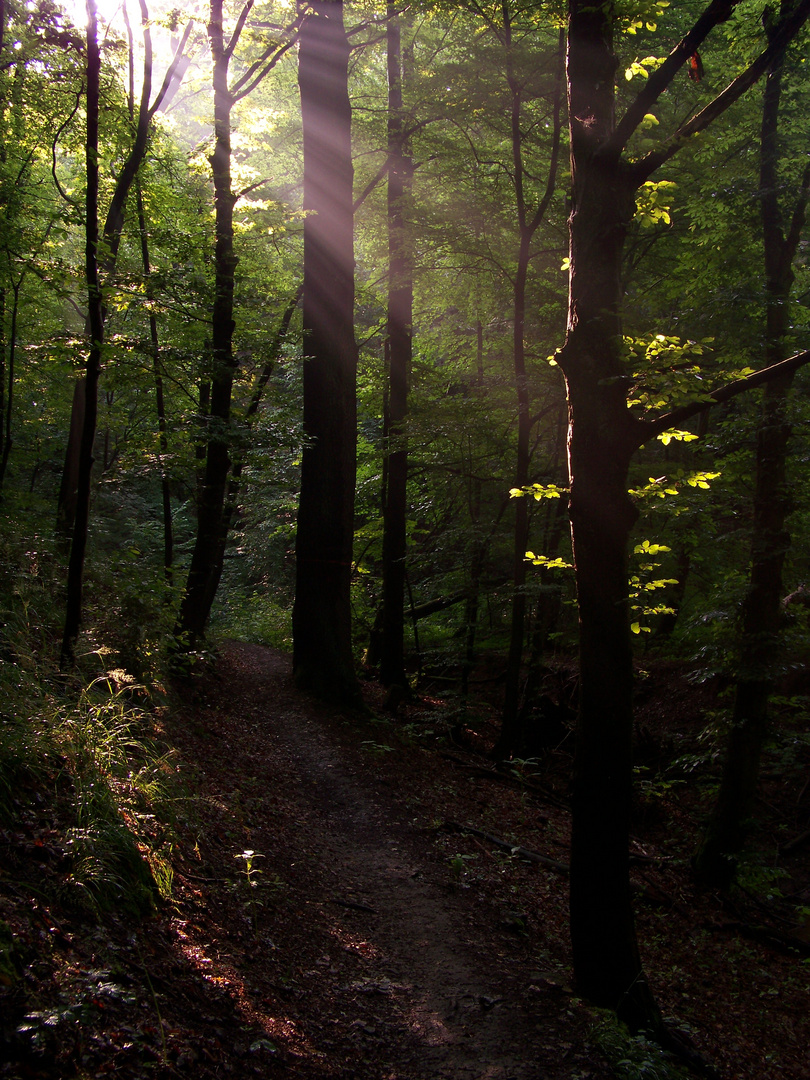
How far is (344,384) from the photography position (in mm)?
9758

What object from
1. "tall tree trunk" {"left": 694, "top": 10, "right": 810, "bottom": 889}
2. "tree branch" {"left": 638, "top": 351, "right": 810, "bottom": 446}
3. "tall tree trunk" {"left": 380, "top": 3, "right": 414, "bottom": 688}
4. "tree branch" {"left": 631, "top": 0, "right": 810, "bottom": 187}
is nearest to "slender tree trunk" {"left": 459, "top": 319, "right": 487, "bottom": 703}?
"tall tree trunk" {"left": 380, "top": 3, "right": 414, "bottom": 688}

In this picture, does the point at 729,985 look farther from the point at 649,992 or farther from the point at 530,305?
the point at 530,305

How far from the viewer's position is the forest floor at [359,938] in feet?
8.54

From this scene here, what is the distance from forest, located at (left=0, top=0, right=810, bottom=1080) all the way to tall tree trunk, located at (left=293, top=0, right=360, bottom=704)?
55 mm

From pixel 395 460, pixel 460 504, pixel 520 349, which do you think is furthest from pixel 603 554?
pixel 460 504

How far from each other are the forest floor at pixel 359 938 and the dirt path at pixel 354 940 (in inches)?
0.6

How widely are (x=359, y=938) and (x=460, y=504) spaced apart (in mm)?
9471

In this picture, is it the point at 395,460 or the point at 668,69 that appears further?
the point at 395,460

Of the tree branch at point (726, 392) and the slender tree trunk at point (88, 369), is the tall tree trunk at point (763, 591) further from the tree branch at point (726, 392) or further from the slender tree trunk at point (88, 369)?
the slender tree trunk at point (88, 369)

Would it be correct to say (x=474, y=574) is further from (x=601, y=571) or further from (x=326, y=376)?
(x=601, y=571)

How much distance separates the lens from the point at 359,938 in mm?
4363

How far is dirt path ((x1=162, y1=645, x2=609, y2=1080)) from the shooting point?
3297mm

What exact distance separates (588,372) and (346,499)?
5820 mm

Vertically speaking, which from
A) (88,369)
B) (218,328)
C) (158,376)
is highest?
(218,328)
